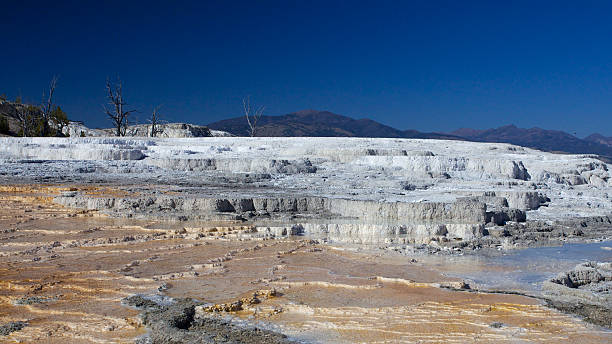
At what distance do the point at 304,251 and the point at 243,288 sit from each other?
2.15 m

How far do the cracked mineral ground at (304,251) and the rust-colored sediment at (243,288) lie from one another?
0.09 ft

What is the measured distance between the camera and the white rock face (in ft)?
32.4

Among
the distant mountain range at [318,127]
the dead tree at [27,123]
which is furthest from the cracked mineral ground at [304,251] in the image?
the distant mountain range at [318,127]

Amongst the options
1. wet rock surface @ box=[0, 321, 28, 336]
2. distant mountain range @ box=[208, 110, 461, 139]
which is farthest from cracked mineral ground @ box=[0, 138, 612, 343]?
distant mountain range @ box=[208, 110, 461, 139]

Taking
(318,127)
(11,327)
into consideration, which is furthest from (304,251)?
(318,127)

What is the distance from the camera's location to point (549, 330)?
4.72 m

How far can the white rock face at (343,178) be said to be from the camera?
9.87 meters

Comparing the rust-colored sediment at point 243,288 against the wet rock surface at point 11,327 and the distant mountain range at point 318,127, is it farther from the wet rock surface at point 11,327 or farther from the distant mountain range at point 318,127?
the distant mountain range at point 318,127

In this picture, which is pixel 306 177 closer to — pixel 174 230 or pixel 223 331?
pixel 174 230

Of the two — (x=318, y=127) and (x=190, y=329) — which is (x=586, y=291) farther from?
(x=318, y=127)

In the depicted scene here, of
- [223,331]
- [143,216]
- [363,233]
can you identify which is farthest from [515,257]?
[143,216]

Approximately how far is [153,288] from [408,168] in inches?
434

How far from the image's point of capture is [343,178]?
47.3ft

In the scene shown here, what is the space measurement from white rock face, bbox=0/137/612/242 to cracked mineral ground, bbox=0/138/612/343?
49mm
